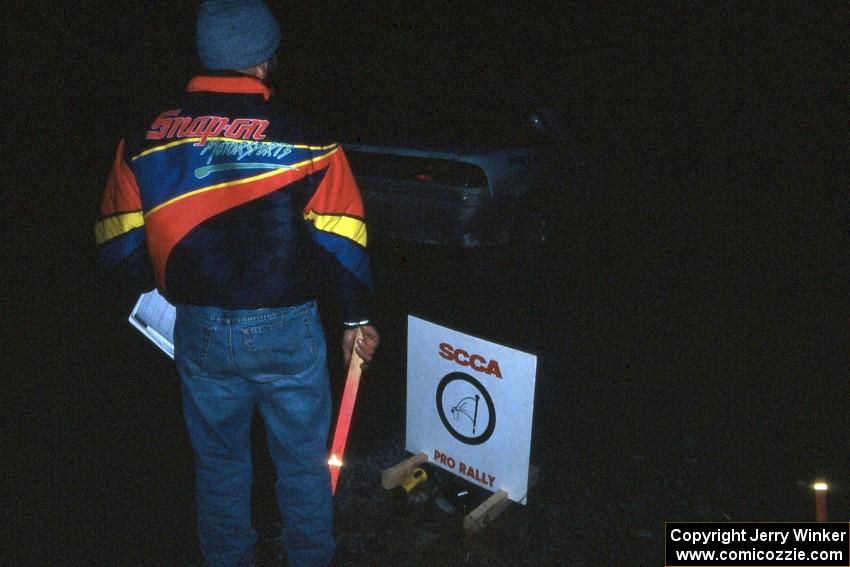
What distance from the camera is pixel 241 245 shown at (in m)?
2.04

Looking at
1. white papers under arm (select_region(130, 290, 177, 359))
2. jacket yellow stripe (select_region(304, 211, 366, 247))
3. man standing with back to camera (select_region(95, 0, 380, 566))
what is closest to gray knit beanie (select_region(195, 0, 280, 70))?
man standing with back to camera (select_region(95, 0, 380, 566))

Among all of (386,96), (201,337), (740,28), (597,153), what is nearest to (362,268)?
(201,337)

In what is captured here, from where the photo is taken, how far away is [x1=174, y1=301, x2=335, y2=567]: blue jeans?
85.7 inches

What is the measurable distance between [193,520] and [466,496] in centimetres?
128

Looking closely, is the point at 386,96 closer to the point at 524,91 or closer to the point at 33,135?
the point at 524,91

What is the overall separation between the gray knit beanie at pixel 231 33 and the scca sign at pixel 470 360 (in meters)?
1.59

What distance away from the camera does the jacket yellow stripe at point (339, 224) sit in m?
2.10

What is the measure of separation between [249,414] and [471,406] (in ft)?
3.70

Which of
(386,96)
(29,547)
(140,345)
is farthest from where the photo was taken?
(386,96)

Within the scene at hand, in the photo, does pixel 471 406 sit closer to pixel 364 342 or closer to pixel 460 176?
pixel 364 342

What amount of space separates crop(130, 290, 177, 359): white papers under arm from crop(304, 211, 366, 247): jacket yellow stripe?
969mm

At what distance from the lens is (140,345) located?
16.2ft

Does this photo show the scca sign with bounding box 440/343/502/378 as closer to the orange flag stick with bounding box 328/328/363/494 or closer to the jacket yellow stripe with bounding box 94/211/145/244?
the orange flag stick with bounding box 328/328/363/494

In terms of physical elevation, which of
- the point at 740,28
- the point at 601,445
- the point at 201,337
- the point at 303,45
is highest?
the point at 740,28
